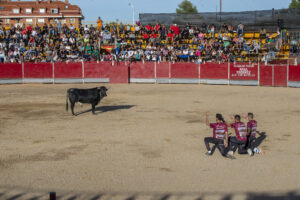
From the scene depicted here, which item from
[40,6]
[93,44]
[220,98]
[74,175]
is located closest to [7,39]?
[93,44]

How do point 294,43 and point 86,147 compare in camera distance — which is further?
point 294,43

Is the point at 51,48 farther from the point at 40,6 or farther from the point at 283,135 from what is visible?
the point at 40,6

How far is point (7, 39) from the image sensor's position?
35188mm

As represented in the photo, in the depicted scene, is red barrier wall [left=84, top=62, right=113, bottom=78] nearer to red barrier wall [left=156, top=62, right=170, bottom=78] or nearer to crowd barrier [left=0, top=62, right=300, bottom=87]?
crowd barrier [left=0, top=62, right=300, bottom=87]

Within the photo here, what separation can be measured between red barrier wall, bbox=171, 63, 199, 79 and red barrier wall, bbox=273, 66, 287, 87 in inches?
226

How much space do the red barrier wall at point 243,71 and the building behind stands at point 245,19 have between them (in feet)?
25.5

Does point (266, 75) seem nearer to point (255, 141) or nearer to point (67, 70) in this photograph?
point (67, 70)

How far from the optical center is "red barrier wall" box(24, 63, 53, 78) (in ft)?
101

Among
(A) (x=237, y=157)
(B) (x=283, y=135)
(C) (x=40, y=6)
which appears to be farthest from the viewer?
(C) (x=40, y=6)

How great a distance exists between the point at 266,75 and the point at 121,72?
10.5 m

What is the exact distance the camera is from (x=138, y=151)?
33.0 ft

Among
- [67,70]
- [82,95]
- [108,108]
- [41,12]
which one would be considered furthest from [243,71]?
[41,12]

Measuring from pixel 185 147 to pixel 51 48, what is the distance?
26.3m

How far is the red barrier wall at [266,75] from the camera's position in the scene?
27.0 meters
